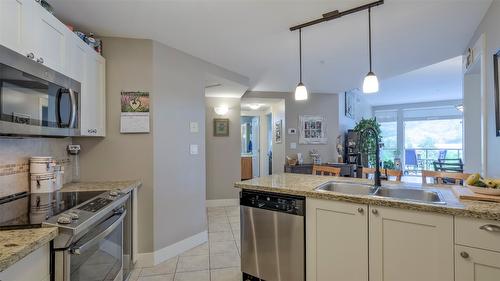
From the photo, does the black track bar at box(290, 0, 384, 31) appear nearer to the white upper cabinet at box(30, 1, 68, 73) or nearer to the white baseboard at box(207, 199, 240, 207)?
the white upper cabinet at box(30, 1, 68, 73)

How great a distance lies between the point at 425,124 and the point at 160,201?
9.12 meters

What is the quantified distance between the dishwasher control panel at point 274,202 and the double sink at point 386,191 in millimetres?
206

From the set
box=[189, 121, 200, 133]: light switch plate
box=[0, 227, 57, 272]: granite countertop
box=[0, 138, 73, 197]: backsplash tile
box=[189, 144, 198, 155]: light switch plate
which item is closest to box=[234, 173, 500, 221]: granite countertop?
box=[189, 144, 198, 155]: light switch plate

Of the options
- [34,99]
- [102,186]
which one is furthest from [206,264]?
[34,99]

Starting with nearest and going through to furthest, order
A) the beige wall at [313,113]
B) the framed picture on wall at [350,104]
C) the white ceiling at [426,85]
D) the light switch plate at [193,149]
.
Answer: the light switch plate at [193,149] < the white ceiling at [426,85] < the beige wall at [313,113] < the framed picture on wall at [350,104]

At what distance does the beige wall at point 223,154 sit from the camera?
4.67 m

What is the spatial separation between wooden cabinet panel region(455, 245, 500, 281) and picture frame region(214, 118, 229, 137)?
3835 millimetres

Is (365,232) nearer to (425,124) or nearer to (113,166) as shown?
(113,166)

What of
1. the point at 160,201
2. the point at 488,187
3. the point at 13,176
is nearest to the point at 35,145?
the point at 13,176

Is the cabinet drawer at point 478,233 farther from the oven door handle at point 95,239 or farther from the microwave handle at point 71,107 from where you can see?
the microwave handle at point 71,107

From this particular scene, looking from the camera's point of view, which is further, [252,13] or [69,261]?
[252,13]

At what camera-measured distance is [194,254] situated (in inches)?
108

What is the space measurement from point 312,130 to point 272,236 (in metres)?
3.88


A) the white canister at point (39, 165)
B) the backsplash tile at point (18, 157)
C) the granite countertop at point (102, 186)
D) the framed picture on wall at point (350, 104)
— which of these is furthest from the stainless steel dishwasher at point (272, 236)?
the framed picture on wall at point (350, 104)
